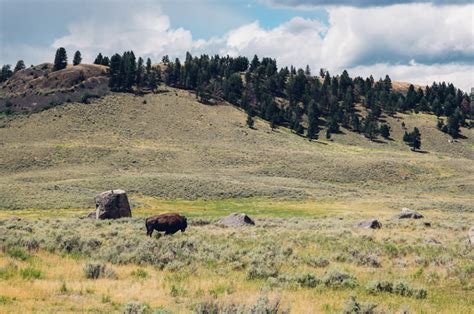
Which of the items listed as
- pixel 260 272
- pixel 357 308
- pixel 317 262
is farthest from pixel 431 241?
pixel 357 308

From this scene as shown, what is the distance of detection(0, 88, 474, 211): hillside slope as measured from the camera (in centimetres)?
6719

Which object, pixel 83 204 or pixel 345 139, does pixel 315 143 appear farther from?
pixel 83 204

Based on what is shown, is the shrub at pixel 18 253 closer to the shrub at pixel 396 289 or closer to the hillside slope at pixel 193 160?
the shrub at pixel 396 289

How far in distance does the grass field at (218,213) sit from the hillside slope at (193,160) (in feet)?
1.42

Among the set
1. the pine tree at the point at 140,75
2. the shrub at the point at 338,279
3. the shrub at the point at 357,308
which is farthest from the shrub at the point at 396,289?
the pine tree at the point at 140,75

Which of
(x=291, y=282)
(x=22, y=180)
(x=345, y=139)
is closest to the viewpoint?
(x=291, y=282)

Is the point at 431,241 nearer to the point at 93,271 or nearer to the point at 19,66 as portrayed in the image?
the point at 93,271

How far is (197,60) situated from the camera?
7352 inches

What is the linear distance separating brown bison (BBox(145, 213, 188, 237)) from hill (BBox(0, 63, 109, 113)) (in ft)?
391

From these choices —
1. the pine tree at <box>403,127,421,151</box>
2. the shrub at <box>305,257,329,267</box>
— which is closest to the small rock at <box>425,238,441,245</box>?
the shrub at <box>305,257,329,267</box>

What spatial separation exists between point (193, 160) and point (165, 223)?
247 feet

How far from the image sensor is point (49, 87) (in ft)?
486

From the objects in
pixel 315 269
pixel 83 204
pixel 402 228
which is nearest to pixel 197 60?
pixel 83 204

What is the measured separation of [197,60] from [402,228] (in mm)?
163704
